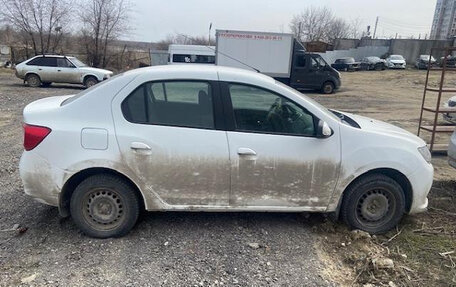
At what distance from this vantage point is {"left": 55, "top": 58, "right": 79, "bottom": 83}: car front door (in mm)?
16688

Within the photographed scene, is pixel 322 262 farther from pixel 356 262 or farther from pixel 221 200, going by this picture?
pixel 221 200

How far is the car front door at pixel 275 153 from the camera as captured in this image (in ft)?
11.1

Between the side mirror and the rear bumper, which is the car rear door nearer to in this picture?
the rear bumper

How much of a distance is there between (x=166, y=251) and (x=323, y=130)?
191cm

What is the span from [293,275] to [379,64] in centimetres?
4141

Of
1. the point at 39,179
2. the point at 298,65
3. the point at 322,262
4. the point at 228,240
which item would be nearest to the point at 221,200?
the point at 228,240

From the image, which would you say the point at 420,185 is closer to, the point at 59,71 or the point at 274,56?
the point at 274,56

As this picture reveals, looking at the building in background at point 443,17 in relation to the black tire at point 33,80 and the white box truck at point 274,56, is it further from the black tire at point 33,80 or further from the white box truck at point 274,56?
the black tire at point 33,80

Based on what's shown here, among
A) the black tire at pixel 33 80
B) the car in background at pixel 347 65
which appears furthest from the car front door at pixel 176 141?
the car in background at pixel 347 65

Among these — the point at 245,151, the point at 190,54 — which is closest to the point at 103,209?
the point at 245,151

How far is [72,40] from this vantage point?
2797 cm

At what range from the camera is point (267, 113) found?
350cm

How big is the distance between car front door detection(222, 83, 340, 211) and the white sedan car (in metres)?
0.01

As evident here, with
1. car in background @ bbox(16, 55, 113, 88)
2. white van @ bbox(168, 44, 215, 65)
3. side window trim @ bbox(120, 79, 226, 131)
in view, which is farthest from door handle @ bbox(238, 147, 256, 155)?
white van @ bbox(168, 44, 215, 65)
